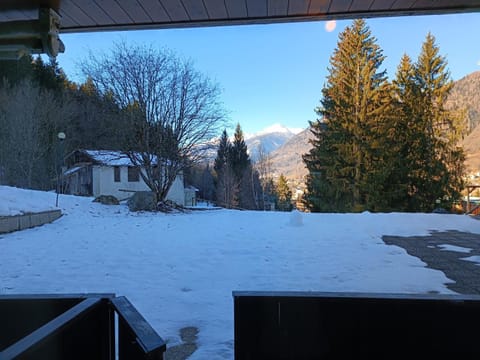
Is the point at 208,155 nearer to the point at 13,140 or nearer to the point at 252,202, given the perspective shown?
the point at 13,140

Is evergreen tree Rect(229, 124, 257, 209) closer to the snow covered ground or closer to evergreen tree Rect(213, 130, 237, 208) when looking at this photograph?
evergreen tree Rect(213, 130, 237, 208)

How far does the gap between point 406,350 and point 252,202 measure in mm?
31612

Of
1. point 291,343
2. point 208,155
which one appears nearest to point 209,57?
point 208,155

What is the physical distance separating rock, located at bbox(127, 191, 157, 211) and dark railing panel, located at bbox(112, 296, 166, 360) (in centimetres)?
867

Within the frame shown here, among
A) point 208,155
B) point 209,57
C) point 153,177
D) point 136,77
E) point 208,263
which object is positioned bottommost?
point 208,263

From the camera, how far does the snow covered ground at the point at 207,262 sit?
2.69 meters

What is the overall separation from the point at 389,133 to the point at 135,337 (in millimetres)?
15798

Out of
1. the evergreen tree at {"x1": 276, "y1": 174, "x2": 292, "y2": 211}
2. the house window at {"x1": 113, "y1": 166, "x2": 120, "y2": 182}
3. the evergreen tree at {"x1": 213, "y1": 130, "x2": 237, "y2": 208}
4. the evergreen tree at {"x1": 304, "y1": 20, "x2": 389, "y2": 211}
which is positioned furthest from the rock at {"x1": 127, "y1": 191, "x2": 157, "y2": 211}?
the evergreen tree at {"x1": 276, "y1": 174, "x2": 292, "y2": 211}

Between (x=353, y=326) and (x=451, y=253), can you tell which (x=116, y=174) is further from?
(x=353, y=326)

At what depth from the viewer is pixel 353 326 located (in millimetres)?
1356

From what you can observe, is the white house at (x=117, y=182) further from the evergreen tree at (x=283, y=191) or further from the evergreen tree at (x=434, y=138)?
the evergreen tree at (x=283, y=191)

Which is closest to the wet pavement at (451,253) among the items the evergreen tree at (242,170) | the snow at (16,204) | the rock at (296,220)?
the rock at (296,220)

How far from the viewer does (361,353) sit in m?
1.36

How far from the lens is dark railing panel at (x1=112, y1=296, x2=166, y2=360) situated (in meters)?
0.89
